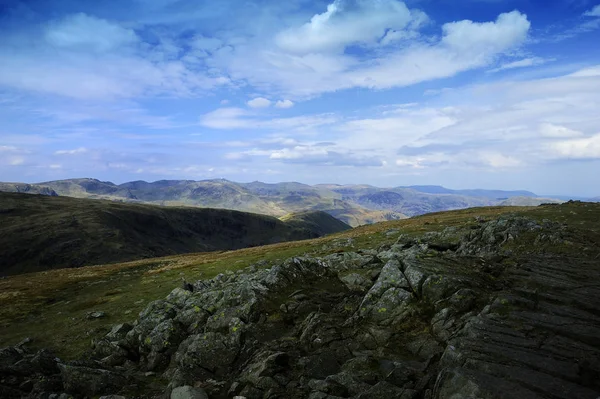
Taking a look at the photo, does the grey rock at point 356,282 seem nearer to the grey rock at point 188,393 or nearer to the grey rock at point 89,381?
the grey rock at point 188,393

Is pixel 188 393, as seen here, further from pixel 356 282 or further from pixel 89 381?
pixel 356 282

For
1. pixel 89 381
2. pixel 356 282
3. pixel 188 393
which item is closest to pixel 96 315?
pixel 89 381

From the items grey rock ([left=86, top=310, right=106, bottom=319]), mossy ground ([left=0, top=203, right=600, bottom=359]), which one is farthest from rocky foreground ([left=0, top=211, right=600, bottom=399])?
grey rock ([left=86, top=310, right=106, bottom=319])

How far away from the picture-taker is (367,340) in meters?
18.2

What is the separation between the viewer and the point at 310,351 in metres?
18.1

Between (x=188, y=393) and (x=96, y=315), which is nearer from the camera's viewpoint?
(x=188, y=393)

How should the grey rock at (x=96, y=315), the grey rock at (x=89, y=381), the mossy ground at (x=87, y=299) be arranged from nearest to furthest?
the grey rock at (x=89, y=381) → the mossy ground at (x=87, y=299) → the grey rock at (x=96, y=315)

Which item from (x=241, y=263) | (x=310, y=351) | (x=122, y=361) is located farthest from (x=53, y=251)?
(x=310, y=351)

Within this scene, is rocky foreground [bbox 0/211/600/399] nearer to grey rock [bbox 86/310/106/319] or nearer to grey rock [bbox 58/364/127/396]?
grey rock [bbox 58/364/127/396]

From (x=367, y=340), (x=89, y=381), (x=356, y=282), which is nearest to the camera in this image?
(x=367, y=340)

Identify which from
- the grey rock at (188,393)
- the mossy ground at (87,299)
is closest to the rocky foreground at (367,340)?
the grey rock at (188,393)

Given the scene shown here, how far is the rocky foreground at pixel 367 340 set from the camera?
41.6ft

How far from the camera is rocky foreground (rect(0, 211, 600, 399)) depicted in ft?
41.6

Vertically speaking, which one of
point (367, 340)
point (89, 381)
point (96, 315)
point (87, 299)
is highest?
point (367, 340)
